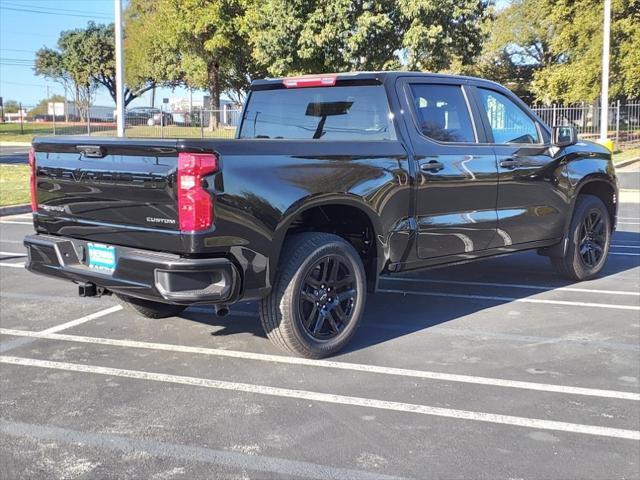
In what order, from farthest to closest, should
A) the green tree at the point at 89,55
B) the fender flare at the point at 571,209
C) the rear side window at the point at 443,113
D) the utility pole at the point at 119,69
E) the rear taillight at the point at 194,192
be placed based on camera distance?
the green tree at the point at 89,55 < the utility pole at the point at 119,69 < the fender flare at the point at 571,209 < the rear side window at the point at 443,113 < the rear taillight at the point at 194,192

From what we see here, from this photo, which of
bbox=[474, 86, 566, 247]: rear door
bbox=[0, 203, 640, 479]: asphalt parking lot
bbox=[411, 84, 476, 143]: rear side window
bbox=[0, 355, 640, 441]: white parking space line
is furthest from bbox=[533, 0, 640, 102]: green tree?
bbox=[0, 355, 640, 441]: white parking space line

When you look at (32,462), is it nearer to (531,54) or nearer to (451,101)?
(451,101)

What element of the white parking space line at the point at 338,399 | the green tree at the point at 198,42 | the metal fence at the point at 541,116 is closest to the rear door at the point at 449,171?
the white parking space line at the point at 338,399

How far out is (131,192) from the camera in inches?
163

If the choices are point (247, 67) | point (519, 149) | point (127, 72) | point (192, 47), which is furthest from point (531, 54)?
point (519, 149)

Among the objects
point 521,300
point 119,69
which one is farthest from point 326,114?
point 119,69

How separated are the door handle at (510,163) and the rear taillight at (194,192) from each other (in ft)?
9.67

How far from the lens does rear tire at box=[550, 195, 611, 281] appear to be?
6938mm

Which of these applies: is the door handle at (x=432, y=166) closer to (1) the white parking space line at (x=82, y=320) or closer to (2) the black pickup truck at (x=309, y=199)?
(2) the black pickup truck at (x=309, y=199)

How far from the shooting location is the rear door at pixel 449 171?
5234mm

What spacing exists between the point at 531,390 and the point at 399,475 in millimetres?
1405

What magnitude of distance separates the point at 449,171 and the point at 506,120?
1223 mm

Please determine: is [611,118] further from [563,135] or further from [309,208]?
[309,208]

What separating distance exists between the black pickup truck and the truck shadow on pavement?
0.51 m
